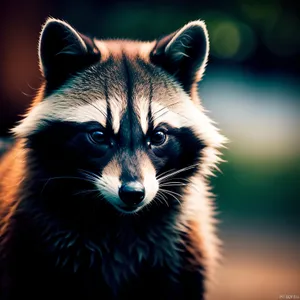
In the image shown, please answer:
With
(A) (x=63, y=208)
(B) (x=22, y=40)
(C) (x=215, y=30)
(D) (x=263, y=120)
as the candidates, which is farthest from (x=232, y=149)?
(A) (x=63, y=208)

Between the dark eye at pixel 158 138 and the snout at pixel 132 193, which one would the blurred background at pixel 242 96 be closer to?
the dark eye at pixel 158 138

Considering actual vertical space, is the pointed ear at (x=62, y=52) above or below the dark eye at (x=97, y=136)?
above

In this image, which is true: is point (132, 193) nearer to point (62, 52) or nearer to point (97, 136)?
point (97, 136)

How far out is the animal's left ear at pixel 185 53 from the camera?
192 centimetres

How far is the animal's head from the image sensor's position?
5.82 feet

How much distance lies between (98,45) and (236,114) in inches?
70.0

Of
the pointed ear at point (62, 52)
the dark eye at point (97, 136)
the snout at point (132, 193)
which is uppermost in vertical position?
the pointed ear at point (62, 52)

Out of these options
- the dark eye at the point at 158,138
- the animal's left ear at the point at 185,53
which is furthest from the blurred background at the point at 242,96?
the dark eye at the point at 158,138

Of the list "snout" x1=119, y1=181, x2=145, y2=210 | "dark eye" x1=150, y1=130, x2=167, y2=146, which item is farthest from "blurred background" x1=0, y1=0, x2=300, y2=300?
"snout" x1=119, y1=181, x2=145, y2=210

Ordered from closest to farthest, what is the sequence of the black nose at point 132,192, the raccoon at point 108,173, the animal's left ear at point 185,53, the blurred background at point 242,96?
the black nose at point 132,192 → the raccoon at point 108,173 → the animal's left ear at point 185,53 → the blurred background at point 242,96

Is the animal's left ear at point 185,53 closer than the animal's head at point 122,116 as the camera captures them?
No

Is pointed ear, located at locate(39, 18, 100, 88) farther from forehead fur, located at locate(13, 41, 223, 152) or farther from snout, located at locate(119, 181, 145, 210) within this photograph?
snout, located at locate(119, 181, 145, 210)

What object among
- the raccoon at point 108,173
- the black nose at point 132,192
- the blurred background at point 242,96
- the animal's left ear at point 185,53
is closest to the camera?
the black nose at point 132,192

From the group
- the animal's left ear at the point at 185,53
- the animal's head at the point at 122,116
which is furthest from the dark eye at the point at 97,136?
the animal's left ear at the point at 185,53
